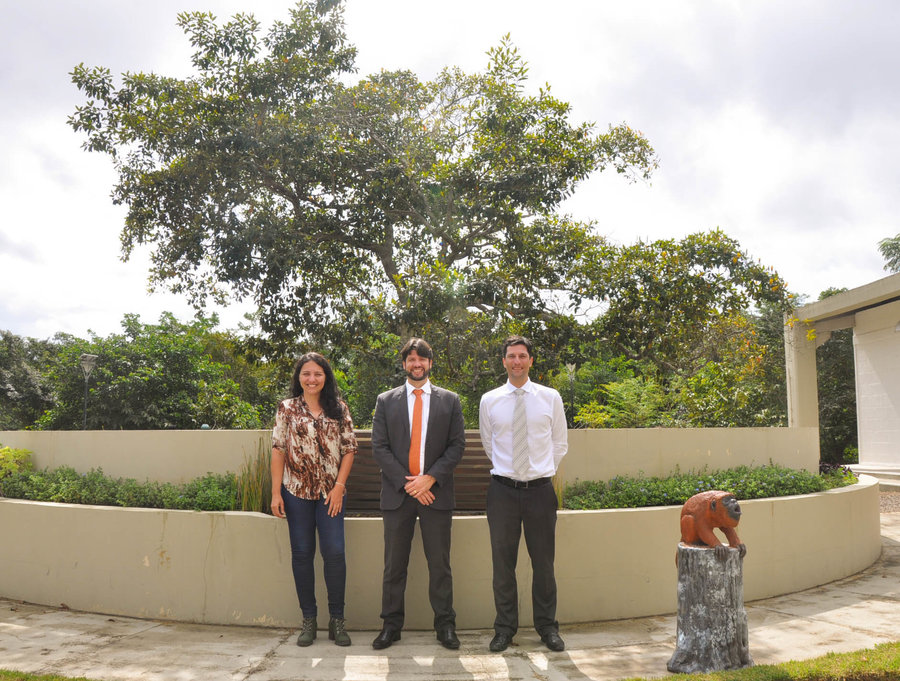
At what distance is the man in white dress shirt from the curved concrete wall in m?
0.48

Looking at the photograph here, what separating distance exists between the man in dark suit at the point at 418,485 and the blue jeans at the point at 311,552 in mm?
293

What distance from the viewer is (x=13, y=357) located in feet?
79.1

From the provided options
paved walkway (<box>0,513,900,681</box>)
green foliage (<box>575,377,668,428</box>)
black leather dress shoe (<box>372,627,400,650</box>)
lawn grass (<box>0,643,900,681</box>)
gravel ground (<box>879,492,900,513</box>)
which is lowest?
paved walkway (<box>0,513,900,681</box>)

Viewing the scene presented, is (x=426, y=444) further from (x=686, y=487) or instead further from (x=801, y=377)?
(x=801, y=377)

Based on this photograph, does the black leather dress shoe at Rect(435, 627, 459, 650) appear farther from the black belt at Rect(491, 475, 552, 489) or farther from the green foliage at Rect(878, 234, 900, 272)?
the green foliage at Rect(878, 234, 900, 272)

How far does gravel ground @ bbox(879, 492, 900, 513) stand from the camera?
400 inches

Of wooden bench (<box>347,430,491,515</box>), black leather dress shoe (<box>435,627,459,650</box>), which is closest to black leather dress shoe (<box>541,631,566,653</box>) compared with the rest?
black leather dress shoe (<box>435,627,459,650</box>)

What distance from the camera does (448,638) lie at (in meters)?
4.19

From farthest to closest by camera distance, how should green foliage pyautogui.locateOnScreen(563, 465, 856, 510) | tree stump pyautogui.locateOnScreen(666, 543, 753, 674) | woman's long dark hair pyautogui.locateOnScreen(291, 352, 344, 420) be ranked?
green foliage pyautogui.locateOnScreen(563, 465, 856, 510)
woman's long dark hair pyautogui.locateOnScreen(291, 352, 344, 420)
tree stump pyautogui.locateOnScreen(666, 543, 753, 674)

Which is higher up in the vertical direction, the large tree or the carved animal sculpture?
the large tree

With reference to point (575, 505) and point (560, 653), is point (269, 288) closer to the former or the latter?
point (575, 505)

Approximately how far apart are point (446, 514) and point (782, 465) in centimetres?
431

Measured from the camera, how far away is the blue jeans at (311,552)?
4.33 metres

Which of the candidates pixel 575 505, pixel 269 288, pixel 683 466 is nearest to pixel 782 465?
pixel 683 466
